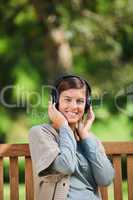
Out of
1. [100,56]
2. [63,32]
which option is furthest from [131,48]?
[63,32]

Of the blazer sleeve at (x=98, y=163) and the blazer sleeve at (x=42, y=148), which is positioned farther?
the blazer sleeve at (x=98, y=163)

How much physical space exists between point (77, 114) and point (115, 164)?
557 millimetres

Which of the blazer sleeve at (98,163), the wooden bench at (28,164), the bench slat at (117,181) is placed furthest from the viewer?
the bench slat at (117,181)

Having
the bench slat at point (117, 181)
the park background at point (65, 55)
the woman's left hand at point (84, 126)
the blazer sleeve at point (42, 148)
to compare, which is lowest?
the bench slat at point (117, 181)

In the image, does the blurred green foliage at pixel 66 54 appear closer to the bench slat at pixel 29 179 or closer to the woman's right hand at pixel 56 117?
the bench slat at pixel 29 179

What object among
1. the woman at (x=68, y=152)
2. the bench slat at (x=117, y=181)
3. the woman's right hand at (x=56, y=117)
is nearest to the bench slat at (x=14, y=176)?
the woman at (x=68, y=152)

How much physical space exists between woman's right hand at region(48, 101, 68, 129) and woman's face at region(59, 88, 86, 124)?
44mm

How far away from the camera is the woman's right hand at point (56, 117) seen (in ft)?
12.8

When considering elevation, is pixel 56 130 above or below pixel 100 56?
below

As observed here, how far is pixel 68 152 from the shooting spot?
3.79 meters

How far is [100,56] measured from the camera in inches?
394

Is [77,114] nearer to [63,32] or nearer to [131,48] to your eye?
[63,32]

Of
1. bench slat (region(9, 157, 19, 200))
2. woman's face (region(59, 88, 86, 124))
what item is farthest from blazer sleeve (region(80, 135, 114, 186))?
Answer: bench slat (region(9, 157, 19, 200))

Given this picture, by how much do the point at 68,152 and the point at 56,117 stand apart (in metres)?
0.24
